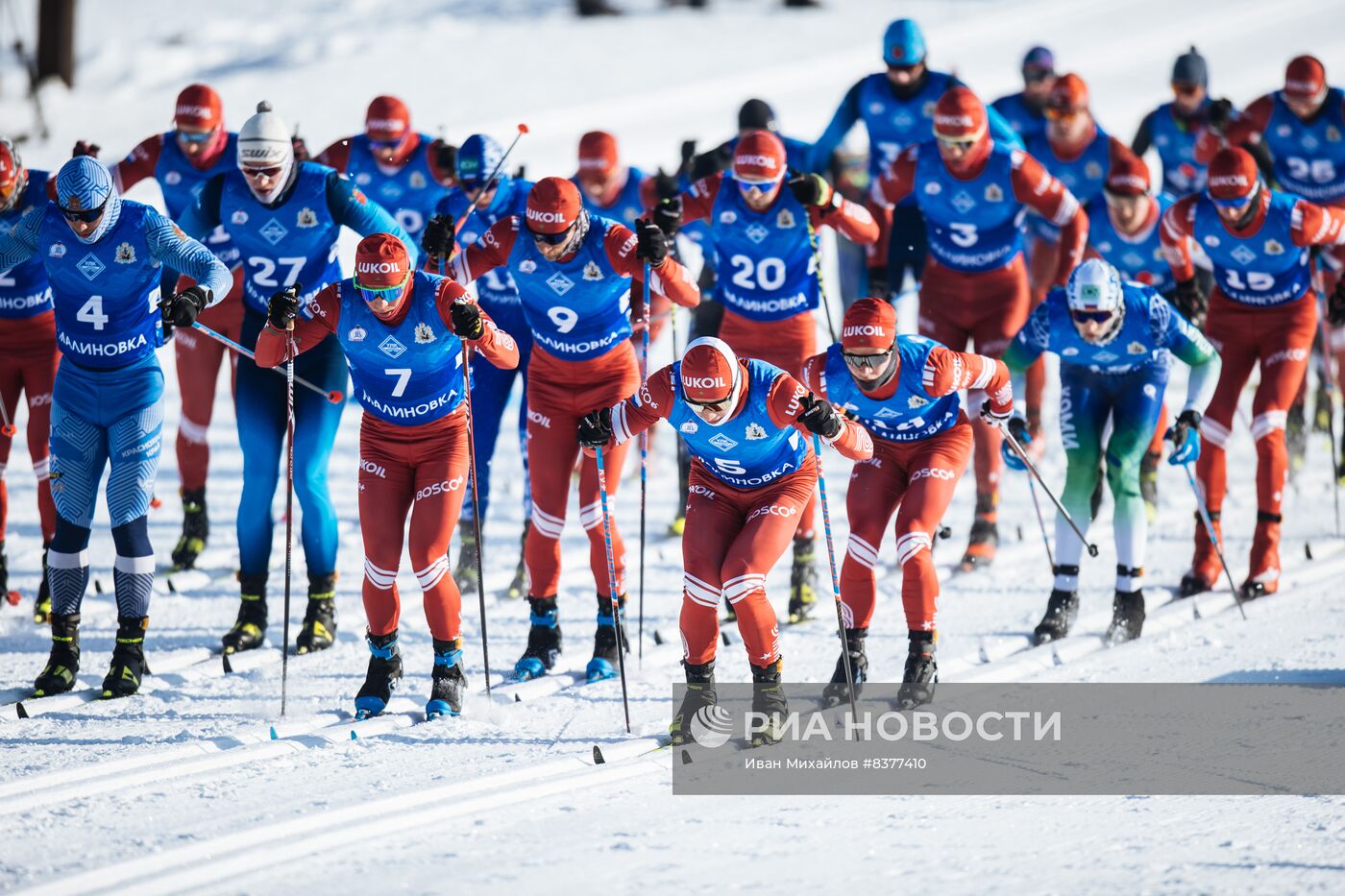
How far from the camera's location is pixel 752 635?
21.5 feet

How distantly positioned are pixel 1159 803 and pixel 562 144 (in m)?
11.9

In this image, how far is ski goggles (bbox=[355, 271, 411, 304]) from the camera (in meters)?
6.71

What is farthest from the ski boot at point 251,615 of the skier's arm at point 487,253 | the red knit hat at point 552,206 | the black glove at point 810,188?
the black glove at point 810,188

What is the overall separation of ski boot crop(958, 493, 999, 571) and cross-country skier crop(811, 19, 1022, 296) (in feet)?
4.86

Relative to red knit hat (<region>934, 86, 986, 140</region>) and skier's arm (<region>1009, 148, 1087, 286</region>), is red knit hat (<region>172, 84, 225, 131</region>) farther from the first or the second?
skier's arm (<region>1009, 148, 1087, 286</region>)

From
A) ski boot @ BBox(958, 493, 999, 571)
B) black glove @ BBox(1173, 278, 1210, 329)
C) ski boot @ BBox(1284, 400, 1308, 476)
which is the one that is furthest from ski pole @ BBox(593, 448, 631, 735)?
ski boot @ BBox(1284, 400, 1308, 476)

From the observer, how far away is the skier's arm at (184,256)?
23.7 ft

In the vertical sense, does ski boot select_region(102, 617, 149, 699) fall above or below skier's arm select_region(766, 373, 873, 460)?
below

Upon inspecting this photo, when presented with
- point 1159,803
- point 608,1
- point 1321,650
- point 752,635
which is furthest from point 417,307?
point 608,1

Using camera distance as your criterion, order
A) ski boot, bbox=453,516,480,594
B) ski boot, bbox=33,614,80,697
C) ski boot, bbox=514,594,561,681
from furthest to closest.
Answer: ski boot, bbox=453,516,480,594 → ski boot, bbox=514,594,561,681 → ski boot, bbox=33,614,80,697

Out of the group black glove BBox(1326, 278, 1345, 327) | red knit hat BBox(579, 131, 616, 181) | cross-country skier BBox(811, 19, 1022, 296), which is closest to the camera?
black glove BBox(1326, 278, 1345, 327)

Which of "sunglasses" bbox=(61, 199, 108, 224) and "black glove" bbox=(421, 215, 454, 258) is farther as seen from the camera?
"black glove" bbox=(421, 215, 454, 258)

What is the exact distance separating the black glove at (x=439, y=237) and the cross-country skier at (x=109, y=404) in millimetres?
990

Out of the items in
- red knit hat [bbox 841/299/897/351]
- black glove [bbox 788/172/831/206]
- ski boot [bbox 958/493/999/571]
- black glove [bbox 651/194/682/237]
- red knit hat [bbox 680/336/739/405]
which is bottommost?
ski boot [bbox 958/493/999/571]
